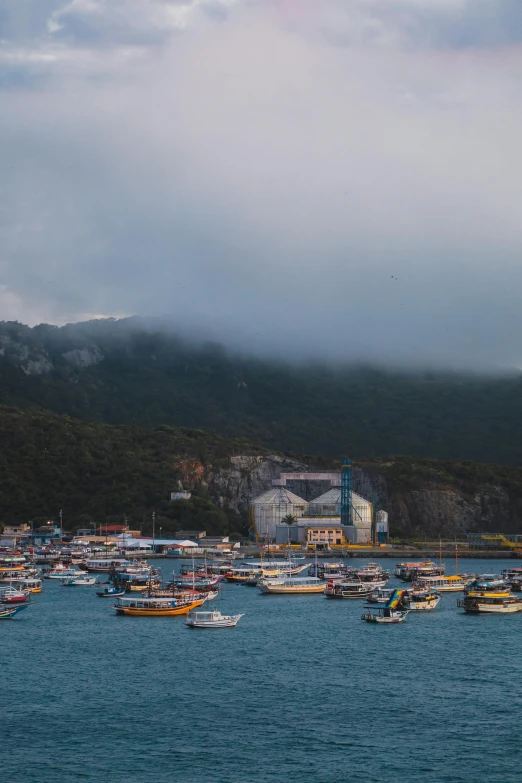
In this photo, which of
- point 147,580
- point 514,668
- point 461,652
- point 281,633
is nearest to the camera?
point 514,668

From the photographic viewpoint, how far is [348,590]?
111 m

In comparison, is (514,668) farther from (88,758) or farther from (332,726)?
(88,758)

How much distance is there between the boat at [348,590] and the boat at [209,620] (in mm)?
24540

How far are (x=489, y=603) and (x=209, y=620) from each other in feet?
92.2

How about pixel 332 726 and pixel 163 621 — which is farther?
pixel 163 621

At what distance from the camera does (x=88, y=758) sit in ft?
154

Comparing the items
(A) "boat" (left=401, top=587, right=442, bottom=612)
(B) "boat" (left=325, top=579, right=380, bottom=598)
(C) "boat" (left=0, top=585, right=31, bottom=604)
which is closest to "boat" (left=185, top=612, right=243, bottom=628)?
(A) "boat" (left=401, top=587, right=442, bottom=612)

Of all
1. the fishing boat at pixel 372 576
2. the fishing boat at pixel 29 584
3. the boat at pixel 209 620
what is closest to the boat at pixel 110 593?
the fishing boat at pixel 29 584

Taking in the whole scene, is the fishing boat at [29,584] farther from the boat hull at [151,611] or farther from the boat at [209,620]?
the boat at [209,620]

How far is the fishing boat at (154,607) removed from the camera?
3723 inches

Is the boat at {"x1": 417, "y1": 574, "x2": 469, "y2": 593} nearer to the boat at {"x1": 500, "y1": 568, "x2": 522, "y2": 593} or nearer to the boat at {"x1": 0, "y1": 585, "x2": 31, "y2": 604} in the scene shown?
the boat at {"x1": 500, "y1": 568, "x2": 522, "y2": 593}

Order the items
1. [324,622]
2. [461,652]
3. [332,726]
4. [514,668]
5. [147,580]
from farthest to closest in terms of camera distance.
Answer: [147,580] → [324,622] → [461,652] → [514,668] → [332,726]

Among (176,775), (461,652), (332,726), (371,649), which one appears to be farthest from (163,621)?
→ (176,775)

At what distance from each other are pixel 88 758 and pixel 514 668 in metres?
33.2
